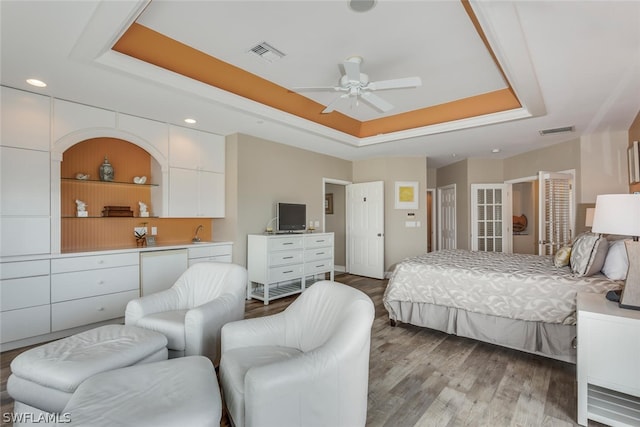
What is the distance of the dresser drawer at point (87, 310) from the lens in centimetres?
305

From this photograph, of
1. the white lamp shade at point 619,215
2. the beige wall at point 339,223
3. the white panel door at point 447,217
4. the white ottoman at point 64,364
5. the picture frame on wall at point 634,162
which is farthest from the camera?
the white panel door at point 447,217

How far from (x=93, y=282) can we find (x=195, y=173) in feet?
5.95

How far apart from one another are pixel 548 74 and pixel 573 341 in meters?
2.23

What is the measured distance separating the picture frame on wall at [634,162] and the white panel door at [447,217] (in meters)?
3.07

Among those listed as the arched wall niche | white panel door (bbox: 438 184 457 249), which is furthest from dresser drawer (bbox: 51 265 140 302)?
white panel door (bbox: 438 184 457 249)

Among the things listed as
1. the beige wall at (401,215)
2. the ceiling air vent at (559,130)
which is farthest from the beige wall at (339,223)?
the ceiling air vent at (559,130)

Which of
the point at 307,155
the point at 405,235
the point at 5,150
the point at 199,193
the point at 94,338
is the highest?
the point at 307,155

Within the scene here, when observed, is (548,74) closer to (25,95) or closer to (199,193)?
(199,193)

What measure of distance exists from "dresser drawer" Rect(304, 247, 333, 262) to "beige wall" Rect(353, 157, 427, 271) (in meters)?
1.44

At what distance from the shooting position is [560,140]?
15.8 feet

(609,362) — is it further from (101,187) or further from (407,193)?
(101,187)

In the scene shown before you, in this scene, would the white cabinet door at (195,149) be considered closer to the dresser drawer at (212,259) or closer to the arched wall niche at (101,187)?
the arched wall niche at (101,187)

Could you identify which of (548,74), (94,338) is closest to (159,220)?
(94,338)

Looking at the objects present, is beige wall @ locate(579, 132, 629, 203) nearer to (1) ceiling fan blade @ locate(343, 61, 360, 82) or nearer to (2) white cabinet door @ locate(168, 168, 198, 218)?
(1) ceiling fan blade @ locate(343, 61, 360, 82)
